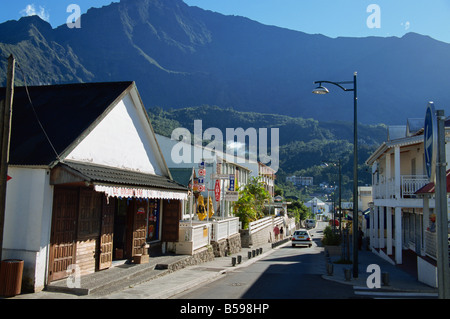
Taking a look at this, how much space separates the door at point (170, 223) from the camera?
62.7 feet

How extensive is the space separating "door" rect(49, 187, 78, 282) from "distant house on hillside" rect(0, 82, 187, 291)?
3cm

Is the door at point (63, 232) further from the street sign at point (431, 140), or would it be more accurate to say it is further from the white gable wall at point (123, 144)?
A: the street sign at point (431, 140)

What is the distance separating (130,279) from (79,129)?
4998 mm

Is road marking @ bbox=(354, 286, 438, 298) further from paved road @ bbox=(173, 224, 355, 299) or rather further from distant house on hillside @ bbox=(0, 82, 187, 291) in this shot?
distant house on hillside @ bbox=(0, 82, 187, 291)

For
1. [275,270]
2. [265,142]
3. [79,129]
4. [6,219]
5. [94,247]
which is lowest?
[275,270]

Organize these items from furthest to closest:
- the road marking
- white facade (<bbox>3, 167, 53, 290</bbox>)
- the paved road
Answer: the road marking, the paved road, white facade (<bbox>3, 167, 53, 290</bbox>)

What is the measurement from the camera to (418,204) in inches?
808

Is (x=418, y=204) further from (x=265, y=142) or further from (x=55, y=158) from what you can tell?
(x=265, y=142)

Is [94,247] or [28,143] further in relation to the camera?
[94,247]

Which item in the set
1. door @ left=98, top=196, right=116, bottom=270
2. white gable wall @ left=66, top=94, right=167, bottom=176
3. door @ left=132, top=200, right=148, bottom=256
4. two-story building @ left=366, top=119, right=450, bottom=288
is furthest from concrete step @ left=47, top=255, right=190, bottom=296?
two-story building @ left=366, top=119, right=450, bottom=288

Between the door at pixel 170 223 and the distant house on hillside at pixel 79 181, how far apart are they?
0.37 meters

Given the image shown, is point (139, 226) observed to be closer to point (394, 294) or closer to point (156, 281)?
point (156, 281)

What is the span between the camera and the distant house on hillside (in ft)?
35.8
